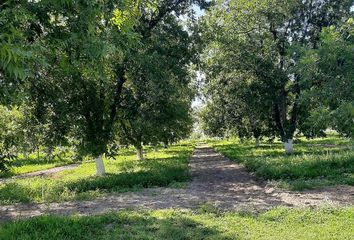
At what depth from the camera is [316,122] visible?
35.6 ft

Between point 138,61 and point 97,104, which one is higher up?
point 138,61

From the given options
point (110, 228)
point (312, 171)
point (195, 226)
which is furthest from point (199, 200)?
point (312, 171)

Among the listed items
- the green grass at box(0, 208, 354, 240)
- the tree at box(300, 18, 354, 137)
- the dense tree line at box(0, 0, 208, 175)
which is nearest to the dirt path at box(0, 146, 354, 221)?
the green grass at box(0, 208, 354, 240)

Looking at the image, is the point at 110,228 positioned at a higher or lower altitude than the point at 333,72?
lower

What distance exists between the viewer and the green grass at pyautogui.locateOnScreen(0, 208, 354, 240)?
7492 millimetres

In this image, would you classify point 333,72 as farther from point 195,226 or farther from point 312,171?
point 195,226

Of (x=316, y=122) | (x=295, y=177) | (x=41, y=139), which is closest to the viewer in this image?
(x=316, y=122)

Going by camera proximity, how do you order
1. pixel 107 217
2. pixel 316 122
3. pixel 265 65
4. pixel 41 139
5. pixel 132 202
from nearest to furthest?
pixel 107 217
pixel 316 122
pixel 132 202
pixel 41 139
pixel 265 65

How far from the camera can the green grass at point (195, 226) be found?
749 centimetres

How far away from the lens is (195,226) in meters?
8.20

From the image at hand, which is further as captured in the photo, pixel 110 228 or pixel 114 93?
pixel 114 93

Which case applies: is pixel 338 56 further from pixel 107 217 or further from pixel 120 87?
pixel 120 87

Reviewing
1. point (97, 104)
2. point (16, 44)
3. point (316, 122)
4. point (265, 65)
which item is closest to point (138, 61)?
point (97, 104)

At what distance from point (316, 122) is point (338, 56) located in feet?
6.97
